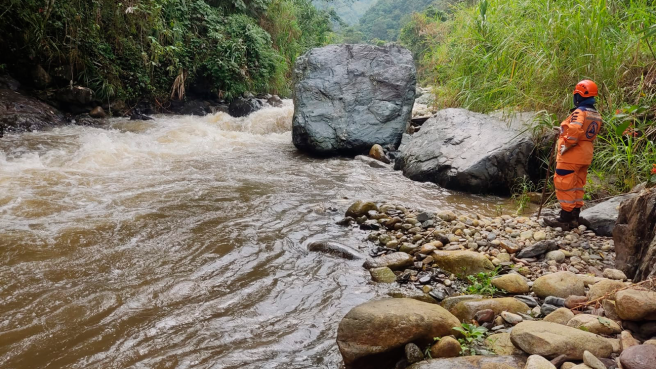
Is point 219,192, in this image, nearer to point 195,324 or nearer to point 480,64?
point 195,324

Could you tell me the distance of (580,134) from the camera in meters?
3.66

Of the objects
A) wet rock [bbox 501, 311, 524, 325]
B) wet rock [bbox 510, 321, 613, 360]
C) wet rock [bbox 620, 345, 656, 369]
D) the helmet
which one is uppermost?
the helmet

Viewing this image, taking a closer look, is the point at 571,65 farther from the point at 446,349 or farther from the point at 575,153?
the point at 446,349

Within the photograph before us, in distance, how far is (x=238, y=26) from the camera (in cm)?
1150

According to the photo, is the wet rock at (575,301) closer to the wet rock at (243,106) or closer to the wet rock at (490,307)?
the wet rock at (490,307)

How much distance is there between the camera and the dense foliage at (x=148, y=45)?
7723mm

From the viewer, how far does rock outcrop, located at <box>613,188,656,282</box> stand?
2.53m

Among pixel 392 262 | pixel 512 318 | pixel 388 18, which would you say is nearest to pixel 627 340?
pixel 512 318

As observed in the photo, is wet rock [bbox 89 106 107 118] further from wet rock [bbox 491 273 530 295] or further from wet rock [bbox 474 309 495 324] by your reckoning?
wet rock [bbox 474 309 495 324]

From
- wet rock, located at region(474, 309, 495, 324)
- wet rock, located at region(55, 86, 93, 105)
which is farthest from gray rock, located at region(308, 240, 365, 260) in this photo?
wet rock, located at region(55, 86, 93, 105)

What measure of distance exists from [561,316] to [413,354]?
84 centimetres

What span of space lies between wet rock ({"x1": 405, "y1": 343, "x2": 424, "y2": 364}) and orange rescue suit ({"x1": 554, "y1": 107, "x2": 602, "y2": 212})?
2518 millimetres

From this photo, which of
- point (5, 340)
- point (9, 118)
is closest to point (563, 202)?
point (5, 340)

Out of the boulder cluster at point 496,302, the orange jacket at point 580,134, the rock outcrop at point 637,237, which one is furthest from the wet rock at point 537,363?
the orange jacket at point 580,134
